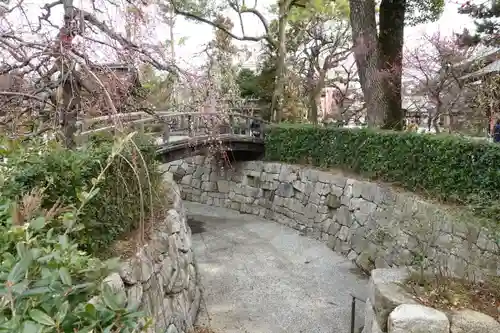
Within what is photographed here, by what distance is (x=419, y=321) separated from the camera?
2738 millimetres

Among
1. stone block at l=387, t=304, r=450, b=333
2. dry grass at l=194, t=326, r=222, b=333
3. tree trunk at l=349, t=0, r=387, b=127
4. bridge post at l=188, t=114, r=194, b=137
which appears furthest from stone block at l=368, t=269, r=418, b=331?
tree trunk at l=349, t=0, r=387, b=127

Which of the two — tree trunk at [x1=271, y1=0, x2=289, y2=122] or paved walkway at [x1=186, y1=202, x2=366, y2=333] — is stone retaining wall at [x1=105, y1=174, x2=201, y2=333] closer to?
paved walkway at [x1=186, y1=202, x2=366, y2=333]

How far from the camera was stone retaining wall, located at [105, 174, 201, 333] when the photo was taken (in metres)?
3.12

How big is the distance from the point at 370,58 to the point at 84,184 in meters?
6.54

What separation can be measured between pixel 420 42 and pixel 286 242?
23.9 feet

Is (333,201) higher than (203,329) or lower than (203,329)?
higher

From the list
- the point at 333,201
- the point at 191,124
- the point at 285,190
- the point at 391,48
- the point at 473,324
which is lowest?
the point at 285,190

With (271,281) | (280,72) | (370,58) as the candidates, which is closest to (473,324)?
(271,281)

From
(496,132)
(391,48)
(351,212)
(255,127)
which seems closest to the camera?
(351,212)

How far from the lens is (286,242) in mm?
8141

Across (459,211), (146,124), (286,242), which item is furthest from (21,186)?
(286,242)

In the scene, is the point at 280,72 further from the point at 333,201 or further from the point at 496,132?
the point at 496,132

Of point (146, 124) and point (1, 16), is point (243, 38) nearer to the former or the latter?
point (146, 124)

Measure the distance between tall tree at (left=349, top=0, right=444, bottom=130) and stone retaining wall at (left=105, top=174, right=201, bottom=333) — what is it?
4.93 m
